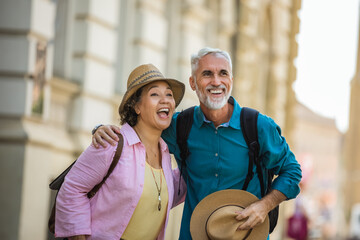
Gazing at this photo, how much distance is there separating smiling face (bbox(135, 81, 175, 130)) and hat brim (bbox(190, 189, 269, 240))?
1.96ft

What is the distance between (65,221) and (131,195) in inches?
18.0

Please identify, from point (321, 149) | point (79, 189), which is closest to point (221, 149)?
point (79, 189)

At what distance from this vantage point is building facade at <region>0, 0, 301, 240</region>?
9844 millimetres

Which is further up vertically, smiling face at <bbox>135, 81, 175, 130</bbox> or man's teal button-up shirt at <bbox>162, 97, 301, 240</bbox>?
smiling face at <bbox>135, 81, 175, 130</bbox>

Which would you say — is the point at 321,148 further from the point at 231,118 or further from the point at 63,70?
the point at 231,118

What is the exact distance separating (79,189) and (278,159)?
1.41 metres

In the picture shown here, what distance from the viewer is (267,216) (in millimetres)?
5195

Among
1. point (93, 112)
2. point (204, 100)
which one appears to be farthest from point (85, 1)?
point (204, 100)

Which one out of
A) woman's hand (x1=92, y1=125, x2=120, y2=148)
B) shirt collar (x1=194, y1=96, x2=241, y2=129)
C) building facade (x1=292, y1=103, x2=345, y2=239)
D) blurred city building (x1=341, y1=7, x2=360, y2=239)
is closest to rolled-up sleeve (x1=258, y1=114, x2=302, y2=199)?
shirt collar (x1=194, y1=96, x2=241, y2=129)

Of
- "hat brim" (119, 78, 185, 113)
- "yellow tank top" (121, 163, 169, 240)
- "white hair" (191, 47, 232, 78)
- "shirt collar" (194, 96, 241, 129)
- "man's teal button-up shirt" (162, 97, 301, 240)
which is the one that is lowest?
"yellow tank top" (121, 163, 169, 240)

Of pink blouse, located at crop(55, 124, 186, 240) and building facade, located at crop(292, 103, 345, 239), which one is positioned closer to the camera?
pink blouse, located at crop(55, 124, 186, 240)

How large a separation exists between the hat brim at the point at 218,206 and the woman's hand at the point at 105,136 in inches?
29.2

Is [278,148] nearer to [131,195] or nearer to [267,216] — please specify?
[267,216]

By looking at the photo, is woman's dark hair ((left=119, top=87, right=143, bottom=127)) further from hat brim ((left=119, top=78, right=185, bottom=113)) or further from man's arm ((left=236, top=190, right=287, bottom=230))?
man's arm ((left=236, top=190, right=287, bottom=230))
